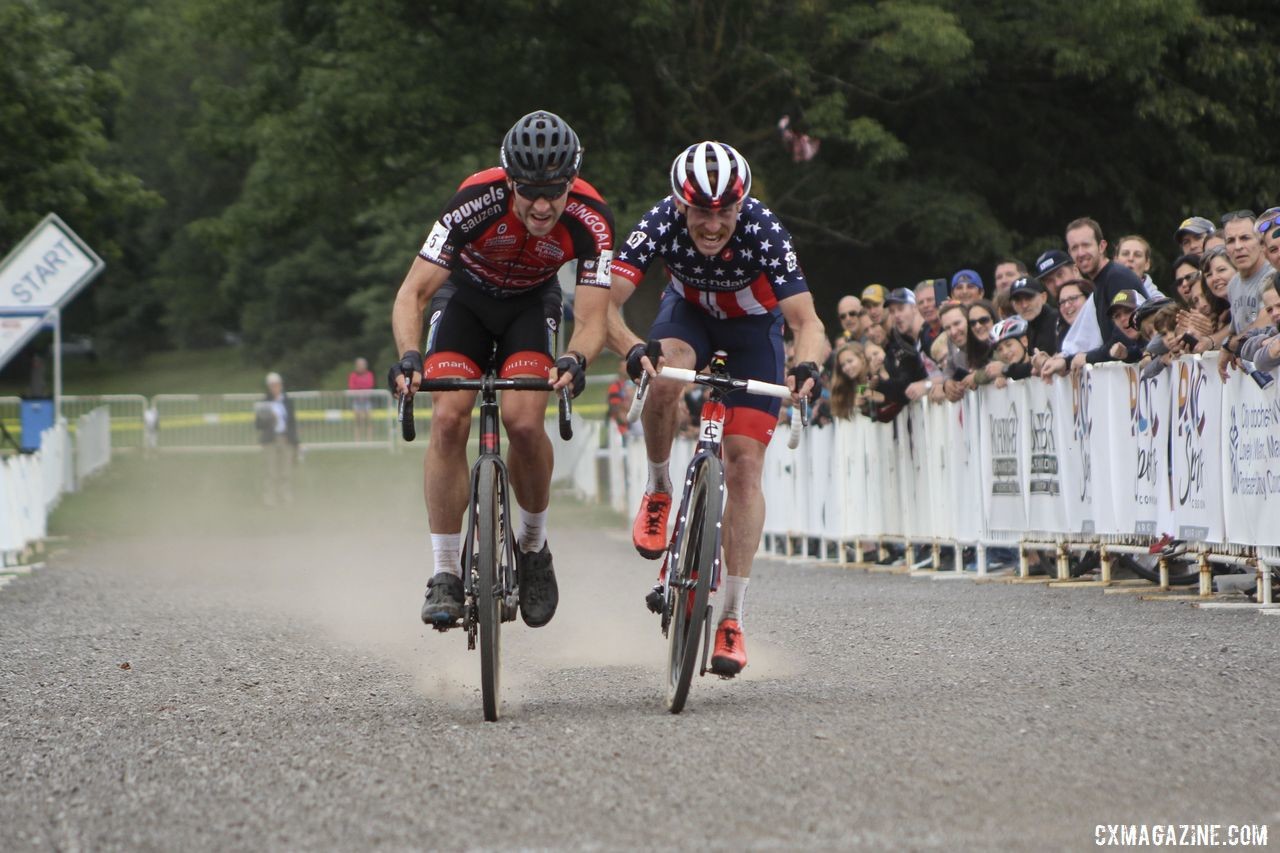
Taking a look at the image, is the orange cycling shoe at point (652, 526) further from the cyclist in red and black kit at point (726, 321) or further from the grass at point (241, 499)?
the grass at point (241, 499)

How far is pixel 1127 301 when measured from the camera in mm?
12828

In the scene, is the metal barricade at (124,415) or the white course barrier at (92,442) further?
the metal barricade at (124,415)

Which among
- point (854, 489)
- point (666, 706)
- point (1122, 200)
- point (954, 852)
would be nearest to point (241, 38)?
point (1122, 200)

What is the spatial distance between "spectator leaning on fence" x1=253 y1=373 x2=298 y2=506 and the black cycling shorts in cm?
2497

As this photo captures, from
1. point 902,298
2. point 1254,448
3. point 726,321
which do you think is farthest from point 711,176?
point 902,298

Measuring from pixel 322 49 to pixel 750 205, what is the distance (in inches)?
1207

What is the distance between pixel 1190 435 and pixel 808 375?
5.01m

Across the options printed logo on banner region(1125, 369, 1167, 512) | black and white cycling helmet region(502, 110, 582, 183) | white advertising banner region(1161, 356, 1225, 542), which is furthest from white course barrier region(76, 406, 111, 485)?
black and white cycling helmet region(502, 110, 582, 183)

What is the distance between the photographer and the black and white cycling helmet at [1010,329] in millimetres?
14281

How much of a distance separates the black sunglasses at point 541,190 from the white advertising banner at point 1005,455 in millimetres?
7437

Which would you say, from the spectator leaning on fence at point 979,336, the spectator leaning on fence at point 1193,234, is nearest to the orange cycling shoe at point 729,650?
the spectator leaning on fence at point 1193,234

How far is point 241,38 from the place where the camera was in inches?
1490

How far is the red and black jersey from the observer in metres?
7.65

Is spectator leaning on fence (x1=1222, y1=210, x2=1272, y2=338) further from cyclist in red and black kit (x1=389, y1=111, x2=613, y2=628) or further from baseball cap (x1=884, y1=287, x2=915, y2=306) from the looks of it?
baseball cap (x1=884, y1=287, x2=915, y2=306)
